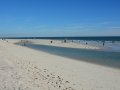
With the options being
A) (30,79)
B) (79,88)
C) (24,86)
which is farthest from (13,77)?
(79,88)

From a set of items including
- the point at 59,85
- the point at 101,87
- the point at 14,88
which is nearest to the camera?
the point at 14,88

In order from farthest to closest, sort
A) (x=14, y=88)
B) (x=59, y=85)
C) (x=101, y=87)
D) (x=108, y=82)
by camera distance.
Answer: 1. (x=108, y=82)
2. (x=101, y=87)
3. (x=59, y=85)
4. (x=14, y=88)

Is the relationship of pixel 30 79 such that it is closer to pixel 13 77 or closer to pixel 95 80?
pixel 13 77

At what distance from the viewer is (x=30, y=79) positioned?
10156 millimetres

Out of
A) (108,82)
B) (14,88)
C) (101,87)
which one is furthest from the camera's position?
(108,82)

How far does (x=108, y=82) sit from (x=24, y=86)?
196 inches

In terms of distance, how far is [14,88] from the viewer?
850cm

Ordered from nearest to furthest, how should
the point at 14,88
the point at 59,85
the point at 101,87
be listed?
the point at 14,88 → the point at 59,85 → the point at 101,87

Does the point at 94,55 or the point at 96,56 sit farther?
the point at 94,55

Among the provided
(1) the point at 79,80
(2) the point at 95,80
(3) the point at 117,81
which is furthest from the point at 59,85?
(3) the point at 117,81

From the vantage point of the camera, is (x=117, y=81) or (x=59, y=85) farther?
(x=117, y=81)

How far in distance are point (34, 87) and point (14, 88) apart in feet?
2.84

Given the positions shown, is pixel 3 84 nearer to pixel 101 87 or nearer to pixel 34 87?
pixel 34 87

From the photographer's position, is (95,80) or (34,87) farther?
(95,80)
